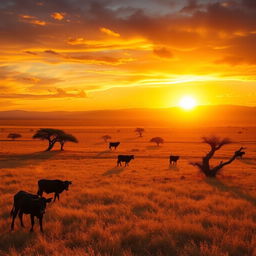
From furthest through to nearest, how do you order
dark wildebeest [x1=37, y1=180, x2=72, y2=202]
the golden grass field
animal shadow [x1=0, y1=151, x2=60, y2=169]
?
1. animal shadow [x1=0, y1=151, x2=60, y2=169]
2. dark wildebeest [x1=37, y1=180, x2=72, y2=202]
3. the golden grass field

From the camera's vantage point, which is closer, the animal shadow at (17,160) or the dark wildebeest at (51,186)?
the dark wildebeest at (51,186)

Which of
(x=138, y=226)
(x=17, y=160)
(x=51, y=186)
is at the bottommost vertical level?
(x=17, y=160)

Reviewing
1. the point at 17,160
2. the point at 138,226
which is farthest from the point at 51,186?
the point at 17,160

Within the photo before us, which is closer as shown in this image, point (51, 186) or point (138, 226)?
point (138, 226)

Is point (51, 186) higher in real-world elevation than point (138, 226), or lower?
higher

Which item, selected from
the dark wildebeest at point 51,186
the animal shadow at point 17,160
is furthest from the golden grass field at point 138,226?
the animal shadow at point 17,160

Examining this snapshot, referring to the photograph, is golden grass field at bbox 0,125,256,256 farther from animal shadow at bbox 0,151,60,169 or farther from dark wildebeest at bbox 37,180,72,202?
animal shadow at bbox 0,151,60,169

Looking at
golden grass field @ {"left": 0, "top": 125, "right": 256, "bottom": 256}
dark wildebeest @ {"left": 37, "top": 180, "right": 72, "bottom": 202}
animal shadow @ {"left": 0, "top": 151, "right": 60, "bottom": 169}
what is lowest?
animal shadow @ {"left": 0, "top": 151, "right": 60, "bottom": 169}

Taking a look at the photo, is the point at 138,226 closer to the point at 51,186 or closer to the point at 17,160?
the point at 51,186

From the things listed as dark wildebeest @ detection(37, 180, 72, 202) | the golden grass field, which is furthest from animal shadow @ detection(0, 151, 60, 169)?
dark wildebeest @ detection(37, 180, 72, 202)

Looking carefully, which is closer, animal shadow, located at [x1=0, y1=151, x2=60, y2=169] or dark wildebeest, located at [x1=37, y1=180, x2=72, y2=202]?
dark wildebeest, located at [x1=37, y1=180, x2=72, y2=202]

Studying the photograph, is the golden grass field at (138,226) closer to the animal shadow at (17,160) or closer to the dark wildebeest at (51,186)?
the dark wildebeest at (51,186)

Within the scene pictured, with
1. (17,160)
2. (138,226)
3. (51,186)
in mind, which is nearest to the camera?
(138,226)

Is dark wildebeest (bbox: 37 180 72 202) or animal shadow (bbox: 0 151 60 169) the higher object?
dark wildebeest (bbox: 37 180 72 202)
